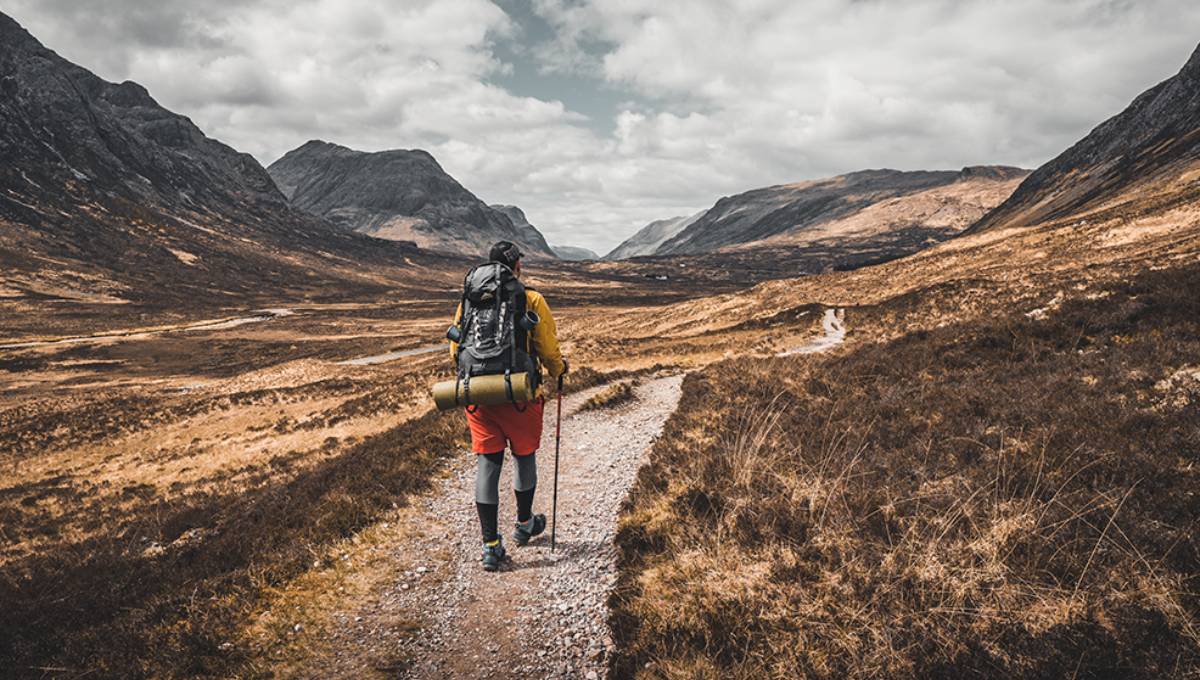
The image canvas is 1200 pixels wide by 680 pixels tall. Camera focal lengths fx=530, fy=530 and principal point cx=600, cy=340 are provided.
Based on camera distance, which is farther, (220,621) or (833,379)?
(833,379)

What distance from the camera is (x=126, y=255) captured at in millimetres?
168500

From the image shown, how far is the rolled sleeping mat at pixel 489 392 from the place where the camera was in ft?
19.7

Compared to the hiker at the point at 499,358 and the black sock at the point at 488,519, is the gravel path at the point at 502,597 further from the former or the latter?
the hiker at the point at 499,358

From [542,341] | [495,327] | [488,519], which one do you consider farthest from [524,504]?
[495,327]

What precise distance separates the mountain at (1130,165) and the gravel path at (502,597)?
189 ft

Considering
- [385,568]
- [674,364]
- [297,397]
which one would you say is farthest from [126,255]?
[385,568]

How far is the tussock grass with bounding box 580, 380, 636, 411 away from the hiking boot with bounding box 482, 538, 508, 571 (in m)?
9.49

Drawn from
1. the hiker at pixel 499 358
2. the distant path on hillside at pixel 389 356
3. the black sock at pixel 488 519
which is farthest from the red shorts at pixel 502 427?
the distant path on hillside at pixel 389 356

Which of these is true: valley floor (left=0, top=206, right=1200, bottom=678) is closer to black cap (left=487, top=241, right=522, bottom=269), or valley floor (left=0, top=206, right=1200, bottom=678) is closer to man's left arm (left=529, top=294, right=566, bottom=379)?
man's left arm (left=529, top=294, right=566, bottom=379)

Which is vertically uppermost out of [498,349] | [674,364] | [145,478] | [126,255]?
[126,255]

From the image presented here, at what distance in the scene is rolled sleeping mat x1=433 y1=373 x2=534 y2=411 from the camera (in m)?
6.01

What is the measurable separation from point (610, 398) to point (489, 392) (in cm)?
1132

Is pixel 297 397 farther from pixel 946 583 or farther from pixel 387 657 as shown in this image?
pixel 946 583

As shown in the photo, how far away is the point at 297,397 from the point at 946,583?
38956mm
